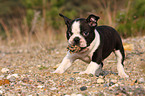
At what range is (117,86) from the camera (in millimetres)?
2639

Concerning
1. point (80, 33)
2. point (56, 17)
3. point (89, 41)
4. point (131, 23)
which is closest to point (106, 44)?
point (89, 41)

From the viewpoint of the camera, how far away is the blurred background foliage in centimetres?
691

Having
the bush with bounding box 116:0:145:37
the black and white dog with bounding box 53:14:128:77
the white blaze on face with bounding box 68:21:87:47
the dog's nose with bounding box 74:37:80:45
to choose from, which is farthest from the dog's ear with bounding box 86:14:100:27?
the bush with bounding box 116:0:145:37

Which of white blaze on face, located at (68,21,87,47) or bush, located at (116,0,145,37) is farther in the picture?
bush, located at (116,0,145,37)

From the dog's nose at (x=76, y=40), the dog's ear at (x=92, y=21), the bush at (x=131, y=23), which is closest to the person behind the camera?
the dog's nose at (x=76, y=40)

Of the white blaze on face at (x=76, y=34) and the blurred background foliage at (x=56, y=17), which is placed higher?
the blurred background foliage at (x=56, y=17)

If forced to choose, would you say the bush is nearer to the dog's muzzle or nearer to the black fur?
the black fur

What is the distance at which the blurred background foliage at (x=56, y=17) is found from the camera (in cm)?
691

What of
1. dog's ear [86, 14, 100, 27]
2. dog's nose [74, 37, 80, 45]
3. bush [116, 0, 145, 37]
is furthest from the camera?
bush [116, 0, 145, 37]

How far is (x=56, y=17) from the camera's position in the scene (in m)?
8.72

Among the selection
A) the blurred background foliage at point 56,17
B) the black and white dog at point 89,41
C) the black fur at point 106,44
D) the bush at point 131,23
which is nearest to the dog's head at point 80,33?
the black and white dog at point 89,41

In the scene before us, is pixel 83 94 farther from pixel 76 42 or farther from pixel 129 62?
pixel 129 62

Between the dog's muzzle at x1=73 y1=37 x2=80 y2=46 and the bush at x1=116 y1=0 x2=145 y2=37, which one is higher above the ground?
the bush at x1=116 y1=0 x2=145 y2=37

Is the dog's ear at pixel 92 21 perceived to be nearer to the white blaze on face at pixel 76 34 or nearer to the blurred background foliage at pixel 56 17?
the white blaze on face at pixel 76 34
